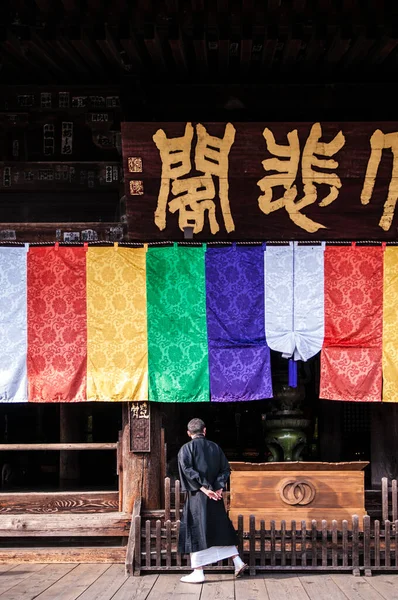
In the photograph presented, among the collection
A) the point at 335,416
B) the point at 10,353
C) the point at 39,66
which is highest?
the point at 39,66

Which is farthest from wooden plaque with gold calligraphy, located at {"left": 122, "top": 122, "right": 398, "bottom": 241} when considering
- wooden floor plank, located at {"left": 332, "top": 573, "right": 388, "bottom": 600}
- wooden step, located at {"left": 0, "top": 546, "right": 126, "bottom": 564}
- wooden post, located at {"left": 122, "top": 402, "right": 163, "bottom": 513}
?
wooden floor plank, located at {"left": 332, "top": 573, "right": 388, "bottom": 600}

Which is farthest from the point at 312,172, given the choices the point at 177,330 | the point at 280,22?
the point at 177,330

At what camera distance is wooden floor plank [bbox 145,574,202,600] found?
768 centimetres

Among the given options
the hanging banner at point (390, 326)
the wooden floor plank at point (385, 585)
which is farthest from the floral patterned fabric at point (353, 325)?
the wooden floor plank at point (385, 585)

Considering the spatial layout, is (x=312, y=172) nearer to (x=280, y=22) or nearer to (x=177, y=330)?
(x=280, y=22)

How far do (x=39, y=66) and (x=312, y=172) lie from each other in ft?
10.9

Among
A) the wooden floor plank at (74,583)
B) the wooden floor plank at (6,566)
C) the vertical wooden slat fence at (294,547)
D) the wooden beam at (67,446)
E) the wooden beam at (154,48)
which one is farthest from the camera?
the wooden beam at (67,446)

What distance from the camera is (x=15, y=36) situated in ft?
29.1

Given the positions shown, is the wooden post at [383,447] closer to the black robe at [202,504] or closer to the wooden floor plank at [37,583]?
the black robe at [202,504]

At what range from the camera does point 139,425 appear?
9.65 metres

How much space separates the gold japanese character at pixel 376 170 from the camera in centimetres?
948

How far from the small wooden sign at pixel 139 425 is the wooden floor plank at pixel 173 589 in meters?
1.53

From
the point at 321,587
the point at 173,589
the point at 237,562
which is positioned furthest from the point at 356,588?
the point at 173,589

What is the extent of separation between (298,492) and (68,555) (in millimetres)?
2701
